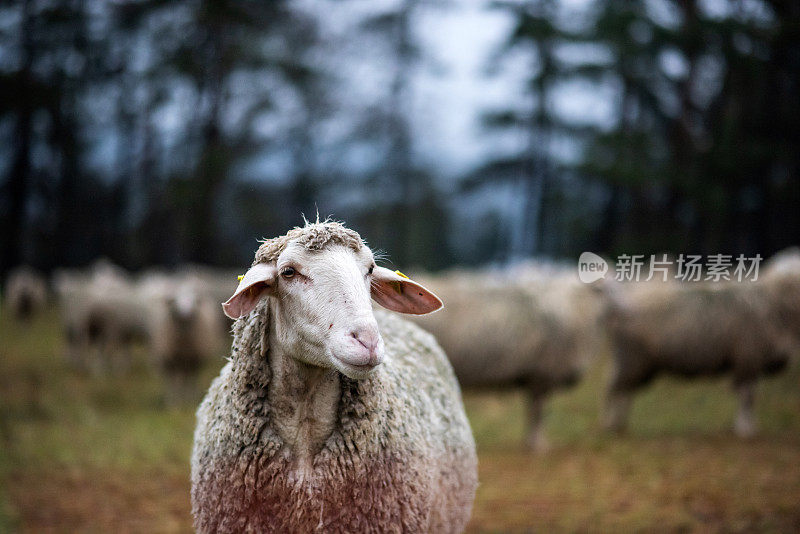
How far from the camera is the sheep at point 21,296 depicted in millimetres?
14070

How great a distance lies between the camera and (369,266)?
7.38 feet

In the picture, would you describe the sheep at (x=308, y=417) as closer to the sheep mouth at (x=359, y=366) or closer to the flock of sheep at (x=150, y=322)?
the sheep mouth at (x=359, y=366)

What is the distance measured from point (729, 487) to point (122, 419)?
634cm

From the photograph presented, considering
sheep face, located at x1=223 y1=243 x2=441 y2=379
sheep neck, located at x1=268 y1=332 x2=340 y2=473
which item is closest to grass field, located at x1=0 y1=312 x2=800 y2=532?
sheep neck, located at x1=268 y1=332 x2=340 y2=473

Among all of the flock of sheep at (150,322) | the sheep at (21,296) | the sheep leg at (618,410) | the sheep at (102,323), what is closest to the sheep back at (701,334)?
the sheep leg at (618,410)

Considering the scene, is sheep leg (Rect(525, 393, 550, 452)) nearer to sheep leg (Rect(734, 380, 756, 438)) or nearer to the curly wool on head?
sheep leg (Rect(734, 380, 756, 438))

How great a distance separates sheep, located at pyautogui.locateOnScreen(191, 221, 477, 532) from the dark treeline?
5.66m

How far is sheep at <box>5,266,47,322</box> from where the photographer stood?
46.2 ft

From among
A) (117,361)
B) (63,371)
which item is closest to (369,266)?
(63,371)

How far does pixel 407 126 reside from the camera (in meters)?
13.0

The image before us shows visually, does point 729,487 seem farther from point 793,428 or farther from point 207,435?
point 207,435

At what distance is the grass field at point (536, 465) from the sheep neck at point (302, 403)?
8.07 ft

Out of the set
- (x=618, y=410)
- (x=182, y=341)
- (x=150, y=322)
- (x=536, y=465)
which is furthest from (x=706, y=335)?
(x=150, y=322)

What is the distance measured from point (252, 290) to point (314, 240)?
0.90ft
